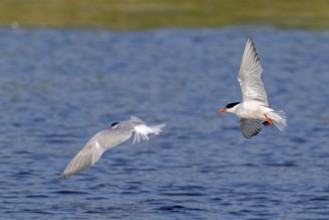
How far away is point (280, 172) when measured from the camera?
13.3 meters

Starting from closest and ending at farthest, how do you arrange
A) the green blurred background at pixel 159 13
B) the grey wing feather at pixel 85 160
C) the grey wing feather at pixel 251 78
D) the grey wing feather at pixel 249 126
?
1. the grey wing feather at pixel 85 160
2. the grey wing feather at pixel 251 78
3. the grey wing feather at pixel 249 126
4. the green blurred background at pixel 159 13

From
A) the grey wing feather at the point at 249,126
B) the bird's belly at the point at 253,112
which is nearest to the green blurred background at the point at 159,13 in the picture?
the grey wing feather at the point at 249,126

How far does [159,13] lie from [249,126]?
1586 cm

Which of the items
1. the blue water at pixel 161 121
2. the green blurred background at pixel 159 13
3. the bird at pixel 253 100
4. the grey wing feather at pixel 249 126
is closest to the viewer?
the bird at pixel 253 100

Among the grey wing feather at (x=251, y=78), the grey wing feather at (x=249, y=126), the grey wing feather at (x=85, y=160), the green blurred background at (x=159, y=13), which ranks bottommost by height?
the grey wing feather at (x=85, y=160)

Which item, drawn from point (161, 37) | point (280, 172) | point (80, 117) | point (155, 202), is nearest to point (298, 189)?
point (280, 172)

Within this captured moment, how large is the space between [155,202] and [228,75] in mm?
9205

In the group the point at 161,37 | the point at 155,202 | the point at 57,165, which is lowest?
the point at 155,202

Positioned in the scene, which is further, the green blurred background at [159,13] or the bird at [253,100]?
the green blurred background at [159,13]

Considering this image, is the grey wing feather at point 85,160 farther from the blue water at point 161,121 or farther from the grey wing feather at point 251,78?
the grey wing feather at point 251,78

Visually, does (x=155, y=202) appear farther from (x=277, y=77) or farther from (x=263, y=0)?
(x=263, y=0)

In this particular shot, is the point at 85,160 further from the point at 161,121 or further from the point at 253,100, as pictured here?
the point at 161,121

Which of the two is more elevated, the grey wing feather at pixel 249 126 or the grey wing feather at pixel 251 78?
the grey wing feather at pixel 251 78

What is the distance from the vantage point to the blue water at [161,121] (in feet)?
38.6
